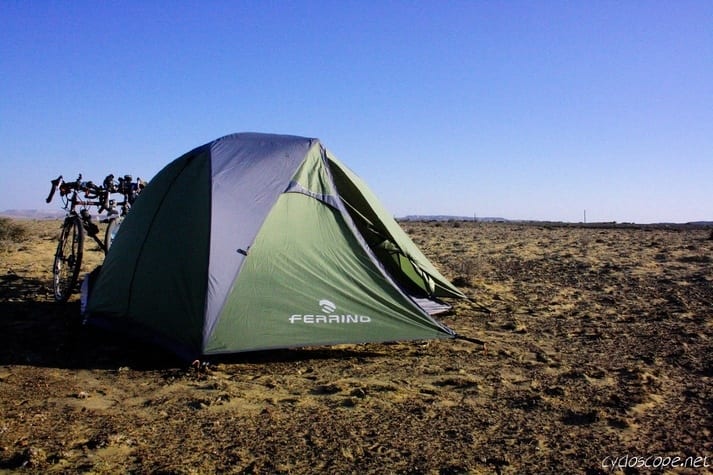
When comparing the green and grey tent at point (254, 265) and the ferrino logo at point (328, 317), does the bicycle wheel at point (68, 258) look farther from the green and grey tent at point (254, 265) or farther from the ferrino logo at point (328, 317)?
the ferrino logo at point (328, 317)

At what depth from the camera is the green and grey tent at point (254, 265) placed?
5.60m

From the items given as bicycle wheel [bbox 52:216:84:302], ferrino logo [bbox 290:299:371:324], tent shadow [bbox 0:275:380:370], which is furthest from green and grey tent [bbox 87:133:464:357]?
bicycle wheel [bbox 52:216:84:302]

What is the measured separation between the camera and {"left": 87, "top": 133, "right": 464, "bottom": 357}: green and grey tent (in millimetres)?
5598

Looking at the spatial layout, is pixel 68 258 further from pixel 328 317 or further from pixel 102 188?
pixel 328 317

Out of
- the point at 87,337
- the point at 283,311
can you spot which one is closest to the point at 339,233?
the point at 283,311

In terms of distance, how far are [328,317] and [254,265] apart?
885 millimetres

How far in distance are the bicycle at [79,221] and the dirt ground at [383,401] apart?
0.61 metres

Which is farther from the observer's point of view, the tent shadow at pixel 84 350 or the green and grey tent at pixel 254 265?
the tent shadow at pixel 84 350

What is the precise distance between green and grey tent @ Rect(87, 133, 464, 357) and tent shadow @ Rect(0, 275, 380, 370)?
0.24 meters

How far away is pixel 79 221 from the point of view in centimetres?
Answer: 848

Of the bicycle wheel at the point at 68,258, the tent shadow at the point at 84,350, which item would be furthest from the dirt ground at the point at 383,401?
the bicycle wheel at the point at 68,258

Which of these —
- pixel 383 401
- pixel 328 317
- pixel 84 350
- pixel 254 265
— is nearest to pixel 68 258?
pixel 84 350

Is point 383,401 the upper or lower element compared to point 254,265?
lower

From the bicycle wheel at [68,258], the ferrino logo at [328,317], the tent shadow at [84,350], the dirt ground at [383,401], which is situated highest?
the bicycle wheel at [68,258]
